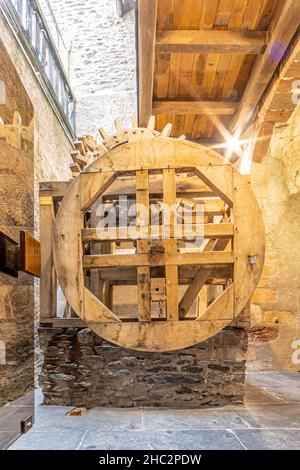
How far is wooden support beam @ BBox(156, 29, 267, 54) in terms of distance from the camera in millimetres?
3176

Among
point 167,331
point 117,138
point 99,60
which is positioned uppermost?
point 99,60

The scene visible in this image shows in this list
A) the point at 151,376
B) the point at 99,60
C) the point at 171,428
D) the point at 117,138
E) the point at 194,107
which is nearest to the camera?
the point at 171,428

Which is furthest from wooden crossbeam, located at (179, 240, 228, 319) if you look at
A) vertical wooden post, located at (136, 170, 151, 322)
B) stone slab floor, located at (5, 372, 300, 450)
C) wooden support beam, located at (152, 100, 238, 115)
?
wooden support beam, located at (152, 100, 238, 115)

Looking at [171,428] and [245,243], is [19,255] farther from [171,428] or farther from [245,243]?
[245,243]

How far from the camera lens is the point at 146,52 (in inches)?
124

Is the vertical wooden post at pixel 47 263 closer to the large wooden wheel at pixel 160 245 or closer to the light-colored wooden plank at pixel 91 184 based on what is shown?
the large wooden wheel at pixel 160 245

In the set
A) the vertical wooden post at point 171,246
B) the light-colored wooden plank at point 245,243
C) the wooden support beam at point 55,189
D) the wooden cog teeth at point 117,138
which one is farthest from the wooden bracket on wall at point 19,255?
the wooden cog teeth at point 117,138

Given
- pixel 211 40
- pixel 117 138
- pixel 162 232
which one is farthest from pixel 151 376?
pixel 211 40

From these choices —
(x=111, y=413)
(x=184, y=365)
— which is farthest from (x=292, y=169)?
(x=111, y=413)

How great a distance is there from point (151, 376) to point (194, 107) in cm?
277

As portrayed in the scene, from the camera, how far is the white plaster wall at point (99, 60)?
8898mm

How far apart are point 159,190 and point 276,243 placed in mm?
1998

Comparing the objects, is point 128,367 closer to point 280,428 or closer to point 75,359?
point 75,359

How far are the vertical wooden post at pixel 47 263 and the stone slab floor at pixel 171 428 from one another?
0.77 metres
